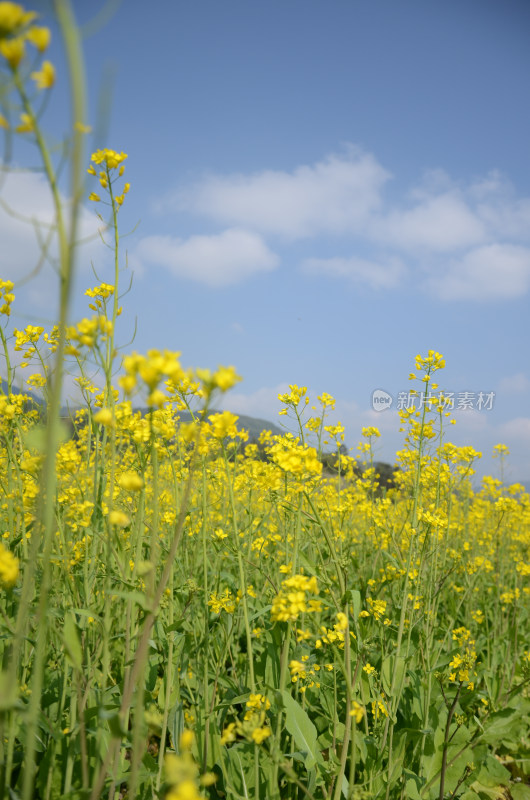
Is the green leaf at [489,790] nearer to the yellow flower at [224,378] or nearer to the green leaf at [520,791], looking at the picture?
the green leaf at [520,791]

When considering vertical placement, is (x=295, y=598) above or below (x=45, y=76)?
below

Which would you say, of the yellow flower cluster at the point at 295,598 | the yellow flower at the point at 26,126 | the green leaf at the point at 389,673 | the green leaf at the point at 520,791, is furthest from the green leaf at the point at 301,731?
the yellow flower at the point at 26,126

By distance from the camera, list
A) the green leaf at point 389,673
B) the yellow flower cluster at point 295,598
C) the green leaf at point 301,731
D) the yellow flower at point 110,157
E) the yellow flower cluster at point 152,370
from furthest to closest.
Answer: the green leaf at point 389,673
the green leaf at point 301,731
the yellow flower at point 110,157
the yellow flower cluster at point 295,598
the yellow flower cluster at point 152,370

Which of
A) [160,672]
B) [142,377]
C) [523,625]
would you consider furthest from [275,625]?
[523,625]

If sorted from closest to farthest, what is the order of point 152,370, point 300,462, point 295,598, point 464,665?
1. point 152,370
2. point 295,598
3. point 300,462
4. point 464,665

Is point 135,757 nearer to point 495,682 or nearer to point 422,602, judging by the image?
point 422,602

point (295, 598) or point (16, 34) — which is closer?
point (16, 34)

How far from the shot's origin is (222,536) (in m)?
2.68

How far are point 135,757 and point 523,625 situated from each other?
4974mm

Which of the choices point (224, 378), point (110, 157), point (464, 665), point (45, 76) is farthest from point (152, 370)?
point (464, 665)

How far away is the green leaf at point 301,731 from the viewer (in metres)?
2.14

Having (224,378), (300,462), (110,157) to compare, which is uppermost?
(110,157)

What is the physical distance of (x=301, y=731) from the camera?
2.19 m

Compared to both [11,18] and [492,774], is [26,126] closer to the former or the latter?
[11,18]
